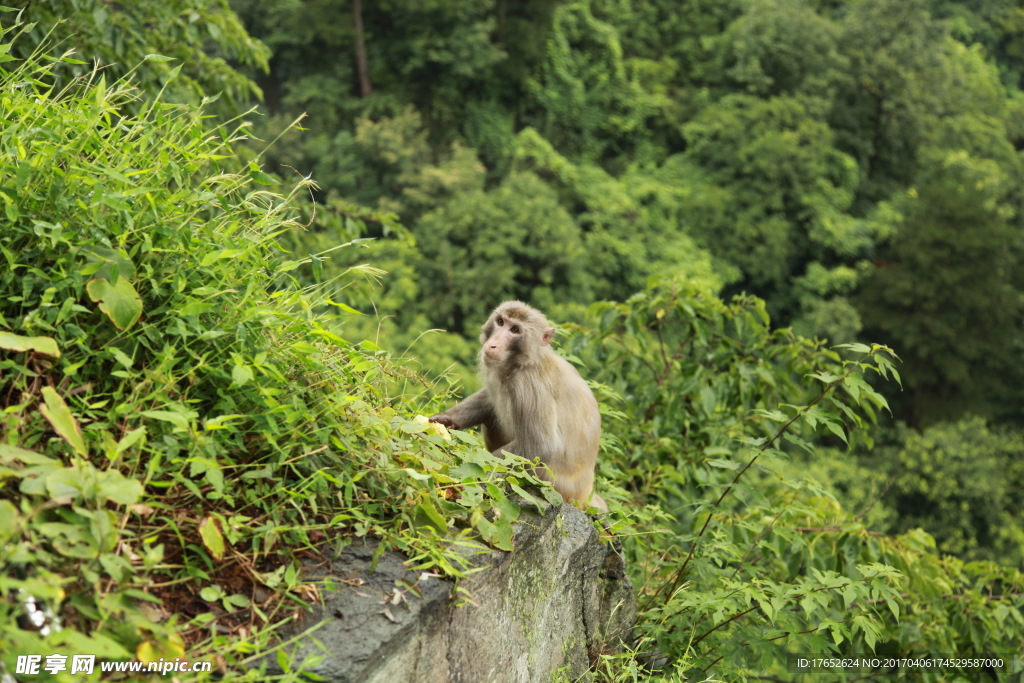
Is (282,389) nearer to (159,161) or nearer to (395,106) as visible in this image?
(159,161)

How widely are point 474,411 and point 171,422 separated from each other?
1698 mm

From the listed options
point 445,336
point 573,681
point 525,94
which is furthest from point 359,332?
point 573,681

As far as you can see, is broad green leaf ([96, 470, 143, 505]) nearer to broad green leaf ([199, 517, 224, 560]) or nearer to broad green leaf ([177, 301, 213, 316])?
broad green leaf ([199, 517, 224, 560])

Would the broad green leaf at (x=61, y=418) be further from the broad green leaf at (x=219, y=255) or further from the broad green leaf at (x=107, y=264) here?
the broad green leaf at (x=219, y=255)

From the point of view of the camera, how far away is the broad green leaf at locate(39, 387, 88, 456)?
1680 millimetres

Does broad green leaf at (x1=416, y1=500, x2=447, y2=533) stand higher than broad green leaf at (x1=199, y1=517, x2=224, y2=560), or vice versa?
broad green leaf at (x1=199, y1=517, x2=224, y2=560)

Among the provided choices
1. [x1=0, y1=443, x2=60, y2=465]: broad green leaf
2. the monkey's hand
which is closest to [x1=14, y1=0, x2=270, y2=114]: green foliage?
the monkey's hand

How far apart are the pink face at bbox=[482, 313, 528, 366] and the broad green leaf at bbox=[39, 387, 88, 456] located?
1.73 metres

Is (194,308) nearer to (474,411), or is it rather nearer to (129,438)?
(129,438)

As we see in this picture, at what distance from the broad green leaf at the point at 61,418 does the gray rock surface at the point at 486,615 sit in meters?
Result: 0.56

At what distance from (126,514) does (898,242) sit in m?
23.8

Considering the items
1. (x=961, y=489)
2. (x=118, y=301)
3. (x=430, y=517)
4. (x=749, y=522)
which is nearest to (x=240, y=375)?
(x=118, y=301)

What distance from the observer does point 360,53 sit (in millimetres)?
23422

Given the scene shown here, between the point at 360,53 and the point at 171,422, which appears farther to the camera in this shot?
the point at 360,53
